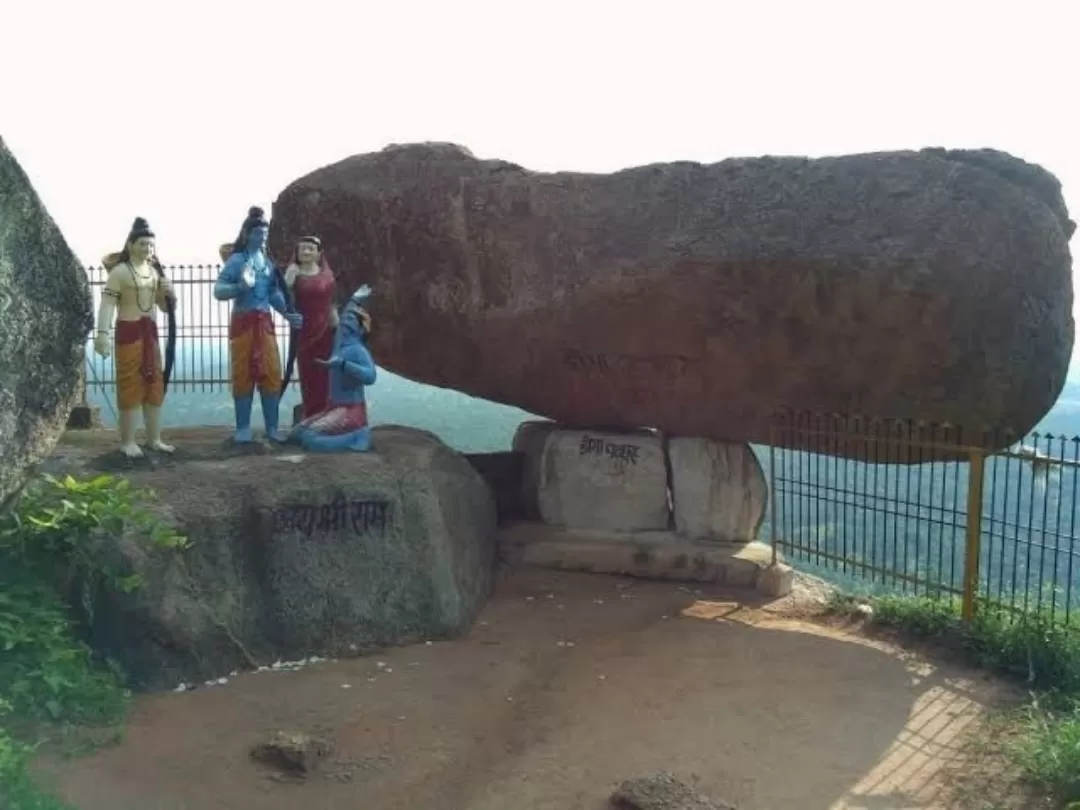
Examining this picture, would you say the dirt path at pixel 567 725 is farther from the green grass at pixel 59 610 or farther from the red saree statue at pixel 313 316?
the red saree statue at pixel 313 316

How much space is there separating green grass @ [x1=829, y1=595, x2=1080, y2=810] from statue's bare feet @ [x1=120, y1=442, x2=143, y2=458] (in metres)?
5.48

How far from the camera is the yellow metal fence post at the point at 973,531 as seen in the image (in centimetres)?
723

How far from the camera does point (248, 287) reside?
763 cm

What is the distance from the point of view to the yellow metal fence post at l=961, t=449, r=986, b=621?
7227mm

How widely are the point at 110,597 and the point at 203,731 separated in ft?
3.56

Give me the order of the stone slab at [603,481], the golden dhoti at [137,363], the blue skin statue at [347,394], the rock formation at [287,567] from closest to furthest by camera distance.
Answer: the rock formation at [287,567] → the golden dhoti at [137,363] → the blue skin statue at [347,394] → the stone slab at [603,481]

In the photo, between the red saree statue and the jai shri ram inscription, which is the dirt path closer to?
the jai shri ram inscription

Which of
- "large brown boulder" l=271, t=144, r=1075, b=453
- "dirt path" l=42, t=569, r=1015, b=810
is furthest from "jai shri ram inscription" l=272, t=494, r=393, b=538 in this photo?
"large brown boulder" l=271, t=144, r=1075, b=453

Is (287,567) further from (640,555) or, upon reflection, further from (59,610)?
(640,555)

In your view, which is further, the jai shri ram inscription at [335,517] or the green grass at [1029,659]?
the jai shri ram inscription at [335,517]

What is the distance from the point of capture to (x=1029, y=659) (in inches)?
260

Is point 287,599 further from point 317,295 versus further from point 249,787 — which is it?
point 317,295

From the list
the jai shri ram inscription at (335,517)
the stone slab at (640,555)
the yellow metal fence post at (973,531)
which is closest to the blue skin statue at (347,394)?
the jai shri ram inscription at (335,517)

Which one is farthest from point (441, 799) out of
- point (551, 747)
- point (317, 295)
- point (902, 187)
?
point (902, 187)
